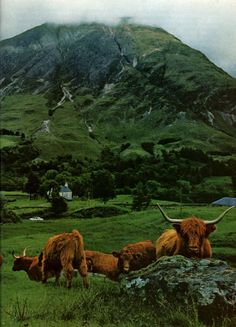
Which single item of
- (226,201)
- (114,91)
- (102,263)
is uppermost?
(114,91)

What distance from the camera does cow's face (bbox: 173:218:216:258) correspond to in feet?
31.0

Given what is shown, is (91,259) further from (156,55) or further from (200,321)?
(156,55)

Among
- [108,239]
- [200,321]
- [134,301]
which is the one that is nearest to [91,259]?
[108,239]

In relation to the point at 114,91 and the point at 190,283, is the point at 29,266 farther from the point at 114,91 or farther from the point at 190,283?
the point at 114,91

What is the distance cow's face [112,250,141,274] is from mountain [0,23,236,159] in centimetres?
154

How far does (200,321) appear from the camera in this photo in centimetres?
910

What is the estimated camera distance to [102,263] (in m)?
10.1

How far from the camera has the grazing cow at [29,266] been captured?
10297mm

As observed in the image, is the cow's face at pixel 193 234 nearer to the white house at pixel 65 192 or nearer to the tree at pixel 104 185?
the tree at pixel 104 185

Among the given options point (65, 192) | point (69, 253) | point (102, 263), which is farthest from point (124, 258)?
point (65, 192)

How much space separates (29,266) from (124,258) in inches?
55.9

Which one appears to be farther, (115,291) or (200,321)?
(115,291)

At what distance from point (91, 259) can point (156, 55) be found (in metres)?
3.94

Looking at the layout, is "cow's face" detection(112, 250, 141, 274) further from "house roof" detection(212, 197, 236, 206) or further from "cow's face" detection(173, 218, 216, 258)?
"house roof" detection(212, 197, 236, 206)
